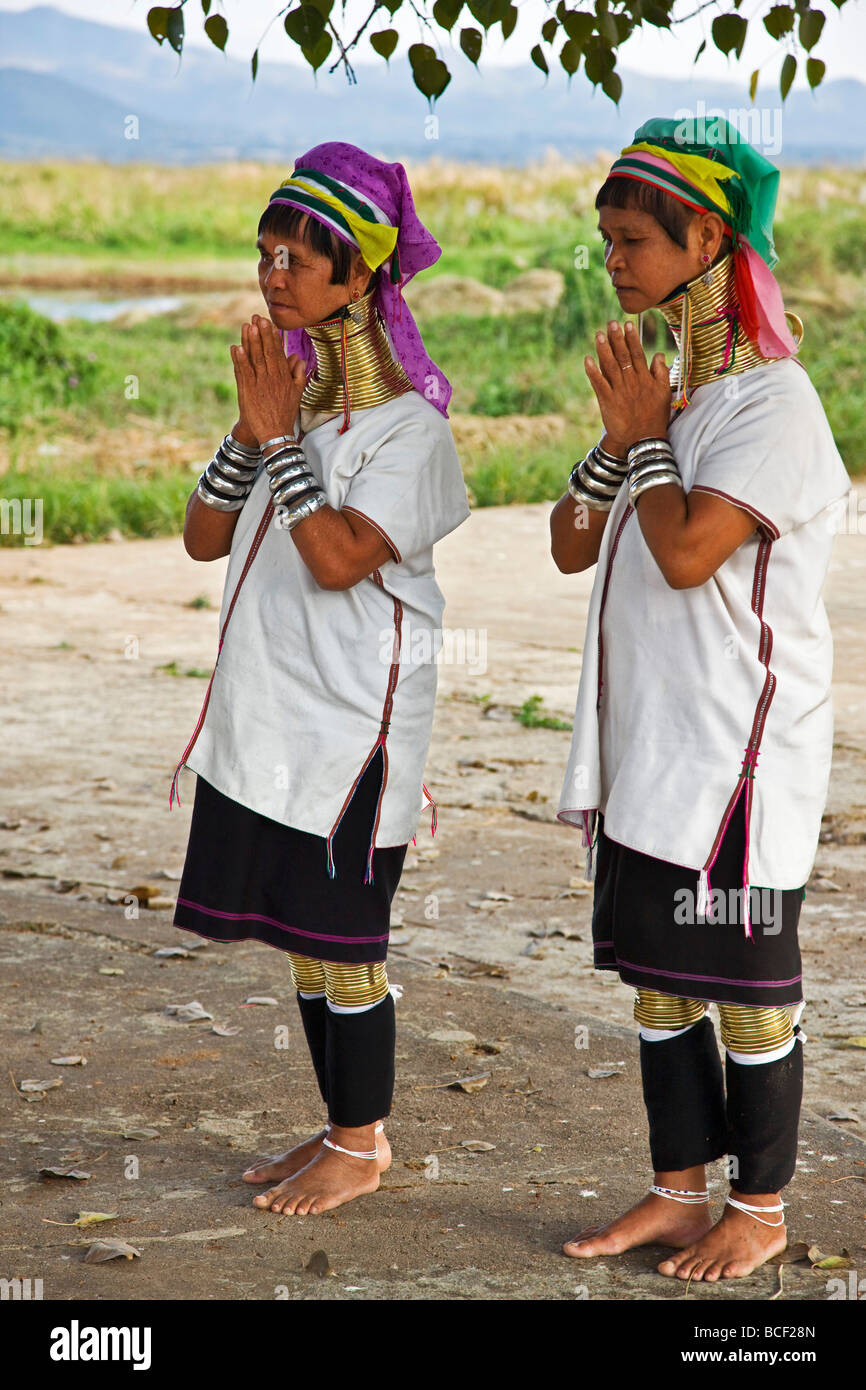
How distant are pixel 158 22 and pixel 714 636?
215 centimetres

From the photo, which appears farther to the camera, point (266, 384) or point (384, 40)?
point (384, 40)

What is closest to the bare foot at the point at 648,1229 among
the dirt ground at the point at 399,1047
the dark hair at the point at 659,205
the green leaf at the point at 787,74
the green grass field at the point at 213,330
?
the dirt ground at the point at 399,1047

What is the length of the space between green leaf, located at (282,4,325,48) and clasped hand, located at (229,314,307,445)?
1.10 metres

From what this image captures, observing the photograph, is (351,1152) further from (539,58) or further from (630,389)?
(539,58)

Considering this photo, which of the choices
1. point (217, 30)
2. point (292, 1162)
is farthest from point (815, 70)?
point (292, 1162)

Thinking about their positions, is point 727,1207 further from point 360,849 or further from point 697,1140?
point 360,849

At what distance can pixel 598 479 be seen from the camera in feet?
9.27

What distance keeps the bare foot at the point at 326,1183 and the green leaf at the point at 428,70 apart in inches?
97.9

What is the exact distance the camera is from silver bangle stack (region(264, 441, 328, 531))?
282 cm

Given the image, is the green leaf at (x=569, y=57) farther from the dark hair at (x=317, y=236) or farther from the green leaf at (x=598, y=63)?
the dark hair at (x=317, y=236)

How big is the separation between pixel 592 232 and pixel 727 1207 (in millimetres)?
23151

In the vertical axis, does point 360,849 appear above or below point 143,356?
below

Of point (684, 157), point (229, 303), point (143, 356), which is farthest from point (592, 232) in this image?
point (684, 157)

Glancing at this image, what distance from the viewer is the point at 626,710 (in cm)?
278
